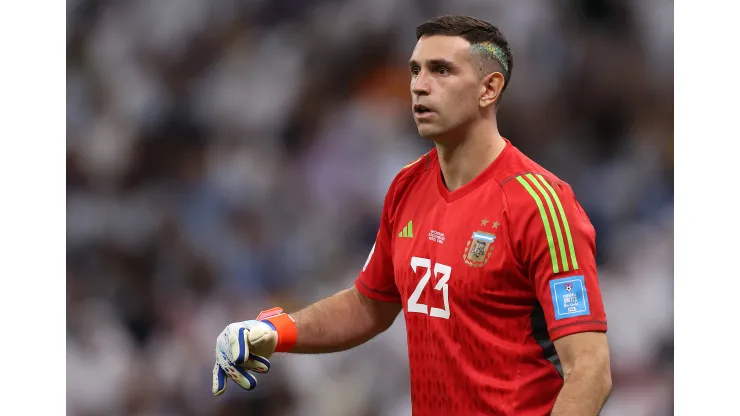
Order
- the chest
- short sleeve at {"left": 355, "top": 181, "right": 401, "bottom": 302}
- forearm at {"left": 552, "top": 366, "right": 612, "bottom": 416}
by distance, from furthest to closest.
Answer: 1. short sleeve at {"left": 355, "top": 181, "right": 401, "bottom": 302}
2. the chest
3. forearm at {"left": 552, "top": 366, "right": 612, "bottom": 416}

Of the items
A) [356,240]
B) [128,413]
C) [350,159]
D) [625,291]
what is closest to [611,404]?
[625,291]

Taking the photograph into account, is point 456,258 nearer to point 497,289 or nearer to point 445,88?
point 497,289

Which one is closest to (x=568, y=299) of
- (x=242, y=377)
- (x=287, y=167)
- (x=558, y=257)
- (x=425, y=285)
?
(x=558, y=257)

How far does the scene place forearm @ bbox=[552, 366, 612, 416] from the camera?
2.03 meters

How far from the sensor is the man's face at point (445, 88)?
2391 millimetres

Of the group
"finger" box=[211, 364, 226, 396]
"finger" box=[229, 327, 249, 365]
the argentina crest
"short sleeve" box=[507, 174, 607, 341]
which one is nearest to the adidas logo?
the argentina crest

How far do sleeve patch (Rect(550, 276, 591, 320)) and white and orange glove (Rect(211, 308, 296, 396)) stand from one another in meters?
0.86

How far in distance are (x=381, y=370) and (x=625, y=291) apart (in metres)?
1.26

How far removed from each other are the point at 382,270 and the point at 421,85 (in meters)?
0.63

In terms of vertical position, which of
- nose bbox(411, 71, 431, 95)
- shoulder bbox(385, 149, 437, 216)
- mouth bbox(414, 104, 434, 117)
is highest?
nose bbox(411, 71, 431, 95)

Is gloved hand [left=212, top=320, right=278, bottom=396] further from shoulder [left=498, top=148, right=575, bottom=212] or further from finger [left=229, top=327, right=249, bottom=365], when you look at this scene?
shoulder [left=498, top=148, right=575, bottom=212]

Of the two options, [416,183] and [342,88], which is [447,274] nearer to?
[416,183]

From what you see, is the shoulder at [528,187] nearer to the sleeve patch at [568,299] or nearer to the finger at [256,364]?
the sleeve patch at [568,299]

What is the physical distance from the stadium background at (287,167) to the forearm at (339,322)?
1684mm
